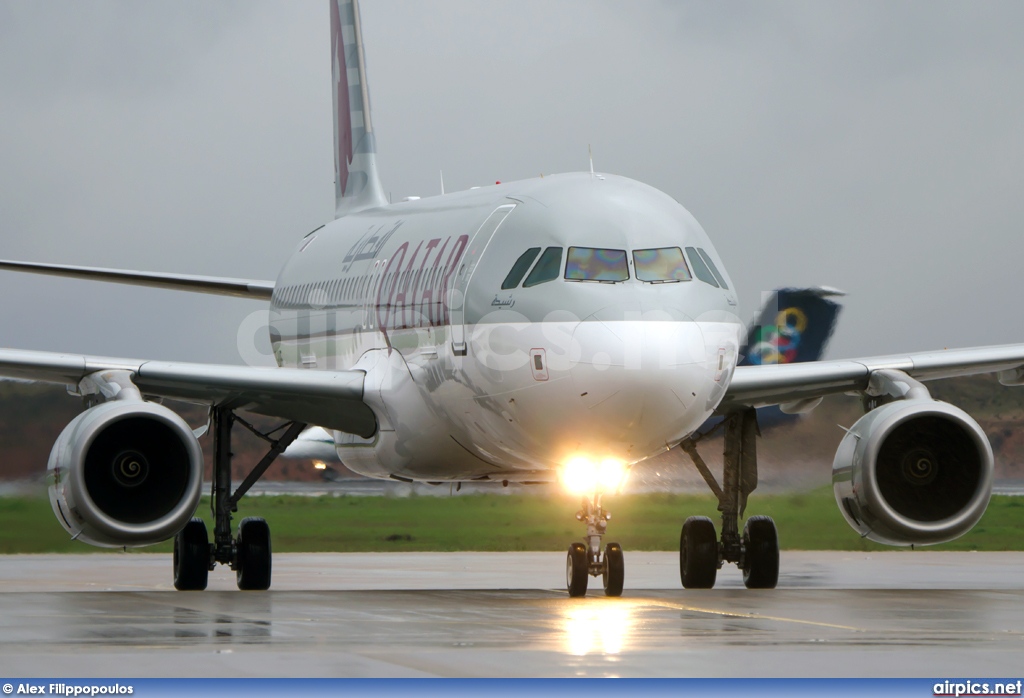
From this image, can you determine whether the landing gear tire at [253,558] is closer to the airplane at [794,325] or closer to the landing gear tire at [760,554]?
the landing gear tire at [760,554]

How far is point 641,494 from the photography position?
27828 mm

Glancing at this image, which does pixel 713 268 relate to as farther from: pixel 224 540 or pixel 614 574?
pixel 224 540

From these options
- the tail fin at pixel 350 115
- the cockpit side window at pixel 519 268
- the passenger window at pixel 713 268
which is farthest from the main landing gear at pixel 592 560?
the tail fin at pixel 350 115

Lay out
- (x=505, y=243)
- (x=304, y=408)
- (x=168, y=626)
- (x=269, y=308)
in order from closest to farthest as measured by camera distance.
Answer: (x=168, y=626)
(x=505, y=243)
(x=304, y=408)
(x=269, y=308)

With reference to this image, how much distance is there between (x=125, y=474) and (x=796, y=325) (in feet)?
52.5

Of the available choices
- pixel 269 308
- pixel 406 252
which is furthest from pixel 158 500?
pixel 269 308

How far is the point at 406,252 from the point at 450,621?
6838 millimetres

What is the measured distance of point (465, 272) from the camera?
1677 cm

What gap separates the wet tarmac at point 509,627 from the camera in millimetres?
10086

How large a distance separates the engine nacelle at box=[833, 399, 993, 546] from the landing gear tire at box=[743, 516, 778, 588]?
1.91 metres

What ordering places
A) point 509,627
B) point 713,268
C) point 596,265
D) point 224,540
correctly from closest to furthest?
point 509,627 → point 596,265 → point 713,268 → point 224,540

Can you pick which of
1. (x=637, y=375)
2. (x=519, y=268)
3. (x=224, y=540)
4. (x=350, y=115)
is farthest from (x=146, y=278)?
(x=637, y=375)

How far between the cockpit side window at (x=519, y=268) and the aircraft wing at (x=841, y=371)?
3.09m

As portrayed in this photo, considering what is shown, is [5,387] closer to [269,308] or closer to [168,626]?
[269,308]
